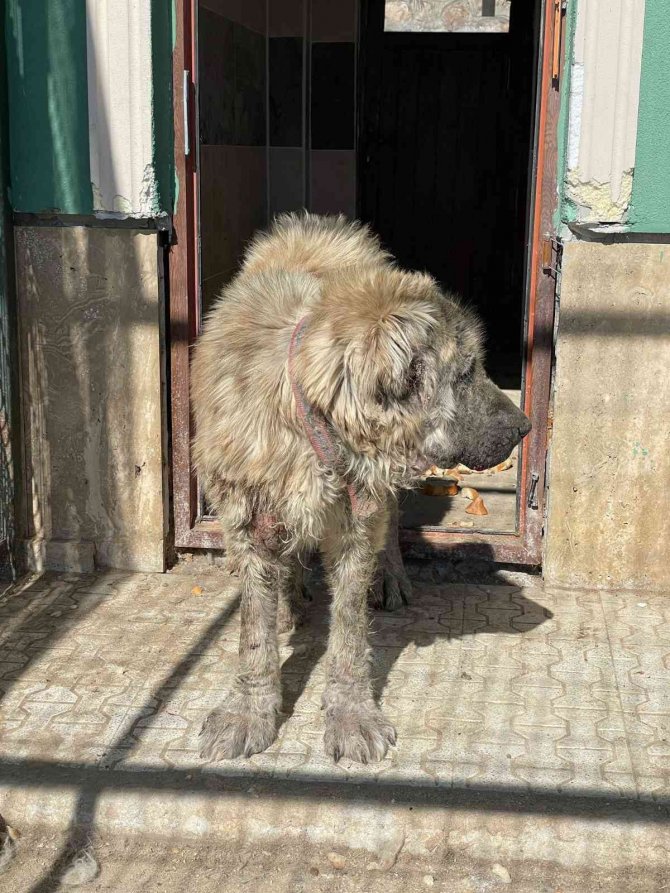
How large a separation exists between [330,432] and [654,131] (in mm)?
2117

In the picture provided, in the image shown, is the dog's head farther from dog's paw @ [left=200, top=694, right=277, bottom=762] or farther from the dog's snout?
dog's paw @ [left=200, top=694, right=277, bottom=762]

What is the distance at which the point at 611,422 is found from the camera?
15.5ft

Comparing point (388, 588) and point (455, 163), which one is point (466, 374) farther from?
point (455, 163)

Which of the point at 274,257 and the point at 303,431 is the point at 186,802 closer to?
the point at 303,431

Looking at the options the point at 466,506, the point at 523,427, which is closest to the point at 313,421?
the point at 523,427

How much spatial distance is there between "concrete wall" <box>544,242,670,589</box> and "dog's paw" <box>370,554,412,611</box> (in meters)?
0.71

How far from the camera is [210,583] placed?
200 inches

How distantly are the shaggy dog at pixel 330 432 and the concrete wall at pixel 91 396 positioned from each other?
1.01 metres

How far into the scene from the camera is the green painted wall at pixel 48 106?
4633mm

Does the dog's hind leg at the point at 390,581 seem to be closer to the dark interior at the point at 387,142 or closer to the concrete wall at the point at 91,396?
the dark interior at the point at 387,142

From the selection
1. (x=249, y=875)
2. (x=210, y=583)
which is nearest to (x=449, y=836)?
(x=249, y=875)

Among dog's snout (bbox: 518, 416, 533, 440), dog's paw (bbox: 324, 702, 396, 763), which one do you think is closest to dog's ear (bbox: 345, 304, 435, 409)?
dog's snout (bbox: 518, 416, 533, 440)

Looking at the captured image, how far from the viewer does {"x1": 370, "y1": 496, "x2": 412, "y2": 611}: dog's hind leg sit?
4.81 m

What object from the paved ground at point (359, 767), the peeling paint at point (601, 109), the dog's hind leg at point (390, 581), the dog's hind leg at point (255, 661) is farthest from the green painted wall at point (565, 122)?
the dog's hind leg at point (255, 661)
